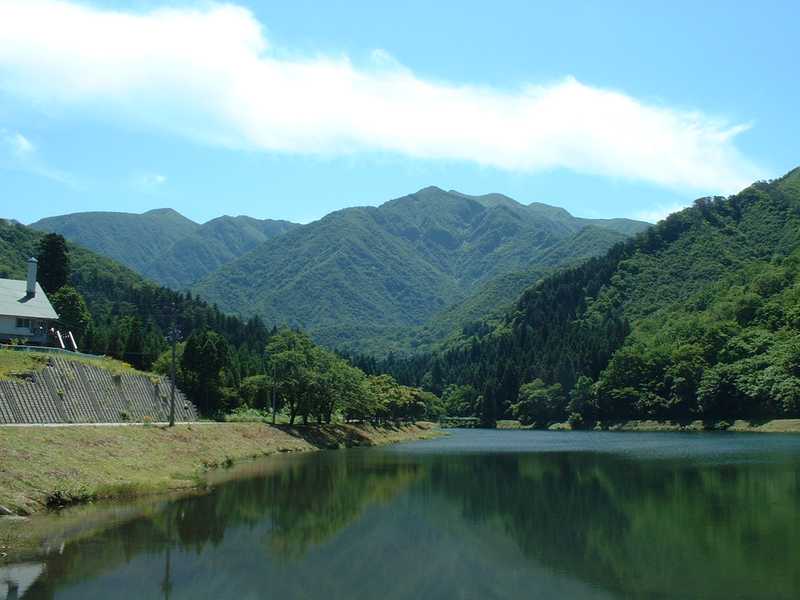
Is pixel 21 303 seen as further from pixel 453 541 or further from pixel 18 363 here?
pixel 453 541

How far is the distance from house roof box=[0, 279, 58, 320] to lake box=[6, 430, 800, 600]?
29.0 metres

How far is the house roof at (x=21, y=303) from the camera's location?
197ft

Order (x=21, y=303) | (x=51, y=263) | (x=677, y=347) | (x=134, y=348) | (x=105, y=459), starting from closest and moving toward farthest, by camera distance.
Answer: (x=105, y=459), (x=21, y=303), (x=134, y=348), (x=51, y=263), (x=677, y=347)

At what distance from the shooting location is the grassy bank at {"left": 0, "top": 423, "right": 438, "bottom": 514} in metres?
27.5

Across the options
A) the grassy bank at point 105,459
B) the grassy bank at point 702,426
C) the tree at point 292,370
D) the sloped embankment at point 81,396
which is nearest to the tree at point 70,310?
the tree at point 292,370

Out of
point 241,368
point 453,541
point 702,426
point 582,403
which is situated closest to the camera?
point 453,541

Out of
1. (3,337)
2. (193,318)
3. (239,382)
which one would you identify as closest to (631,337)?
(193,318)

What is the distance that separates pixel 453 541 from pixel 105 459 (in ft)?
61.5

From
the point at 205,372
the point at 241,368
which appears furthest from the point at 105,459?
the point at 241,368

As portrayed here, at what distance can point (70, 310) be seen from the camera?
274 ft

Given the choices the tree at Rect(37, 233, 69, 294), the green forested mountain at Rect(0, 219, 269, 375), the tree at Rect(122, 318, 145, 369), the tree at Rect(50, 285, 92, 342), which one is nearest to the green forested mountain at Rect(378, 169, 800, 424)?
the green forested mountain at Rect(0, 219, 269, 375)

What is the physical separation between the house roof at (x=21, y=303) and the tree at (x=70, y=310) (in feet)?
60.7

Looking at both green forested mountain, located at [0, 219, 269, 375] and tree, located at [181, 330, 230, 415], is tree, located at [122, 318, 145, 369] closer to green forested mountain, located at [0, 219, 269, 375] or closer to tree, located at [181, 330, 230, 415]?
tree, located at [181, 330, 230, 415]

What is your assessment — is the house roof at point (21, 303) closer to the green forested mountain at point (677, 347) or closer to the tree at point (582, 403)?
the green forested mountain at point (677, 347)
